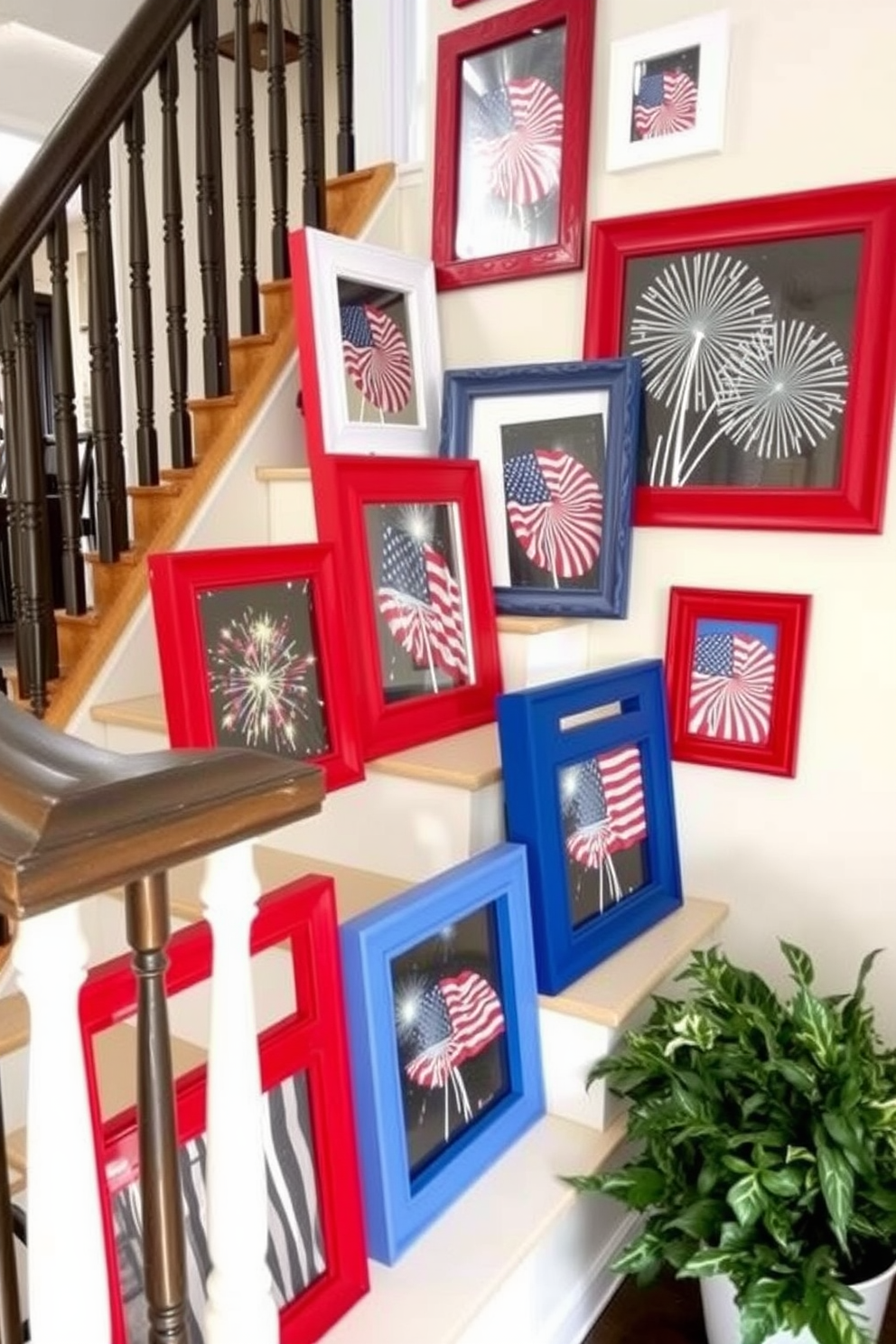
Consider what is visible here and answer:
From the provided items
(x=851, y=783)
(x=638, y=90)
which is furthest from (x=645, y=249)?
(x=851, y=783)

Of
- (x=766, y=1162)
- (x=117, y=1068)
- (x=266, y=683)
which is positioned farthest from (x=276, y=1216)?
(x=266, y=683)

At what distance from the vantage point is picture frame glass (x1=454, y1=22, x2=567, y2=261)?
72.3 inches

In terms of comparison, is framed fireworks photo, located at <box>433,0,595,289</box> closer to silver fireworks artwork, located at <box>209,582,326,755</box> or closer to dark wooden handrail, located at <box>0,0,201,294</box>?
dark wooden handrail, located at <box>0,0,201,294</box>

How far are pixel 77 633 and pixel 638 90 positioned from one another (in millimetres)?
1479

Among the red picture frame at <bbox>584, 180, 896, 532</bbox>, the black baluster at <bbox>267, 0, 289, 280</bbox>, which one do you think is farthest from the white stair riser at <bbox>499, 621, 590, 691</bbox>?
the black baluster at <bbox>267, 0, 289, 280</bbox>

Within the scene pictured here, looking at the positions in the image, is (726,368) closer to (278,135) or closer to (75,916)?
(278,135)

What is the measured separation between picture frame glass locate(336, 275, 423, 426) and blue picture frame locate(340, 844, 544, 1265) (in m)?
0.92

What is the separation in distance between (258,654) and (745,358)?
1.00 meters

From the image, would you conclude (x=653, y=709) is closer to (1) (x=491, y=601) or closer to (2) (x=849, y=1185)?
(1) (x=491, y=601)

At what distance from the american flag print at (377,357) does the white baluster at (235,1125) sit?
133 cm

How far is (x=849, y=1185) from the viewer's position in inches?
46.0

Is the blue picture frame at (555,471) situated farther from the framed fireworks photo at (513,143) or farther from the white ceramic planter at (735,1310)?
the white ceramic planter at (735,1310)

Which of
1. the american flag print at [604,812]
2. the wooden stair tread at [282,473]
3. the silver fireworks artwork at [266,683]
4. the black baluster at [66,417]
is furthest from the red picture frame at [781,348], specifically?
the black baluster at [66,417]

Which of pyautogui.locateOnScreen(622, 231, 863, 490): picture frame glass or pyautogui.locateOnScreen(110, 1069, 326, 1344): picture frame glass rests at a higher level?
pyautogui.locateOnScreen(622, 231, 863, 490): picture frame glass
